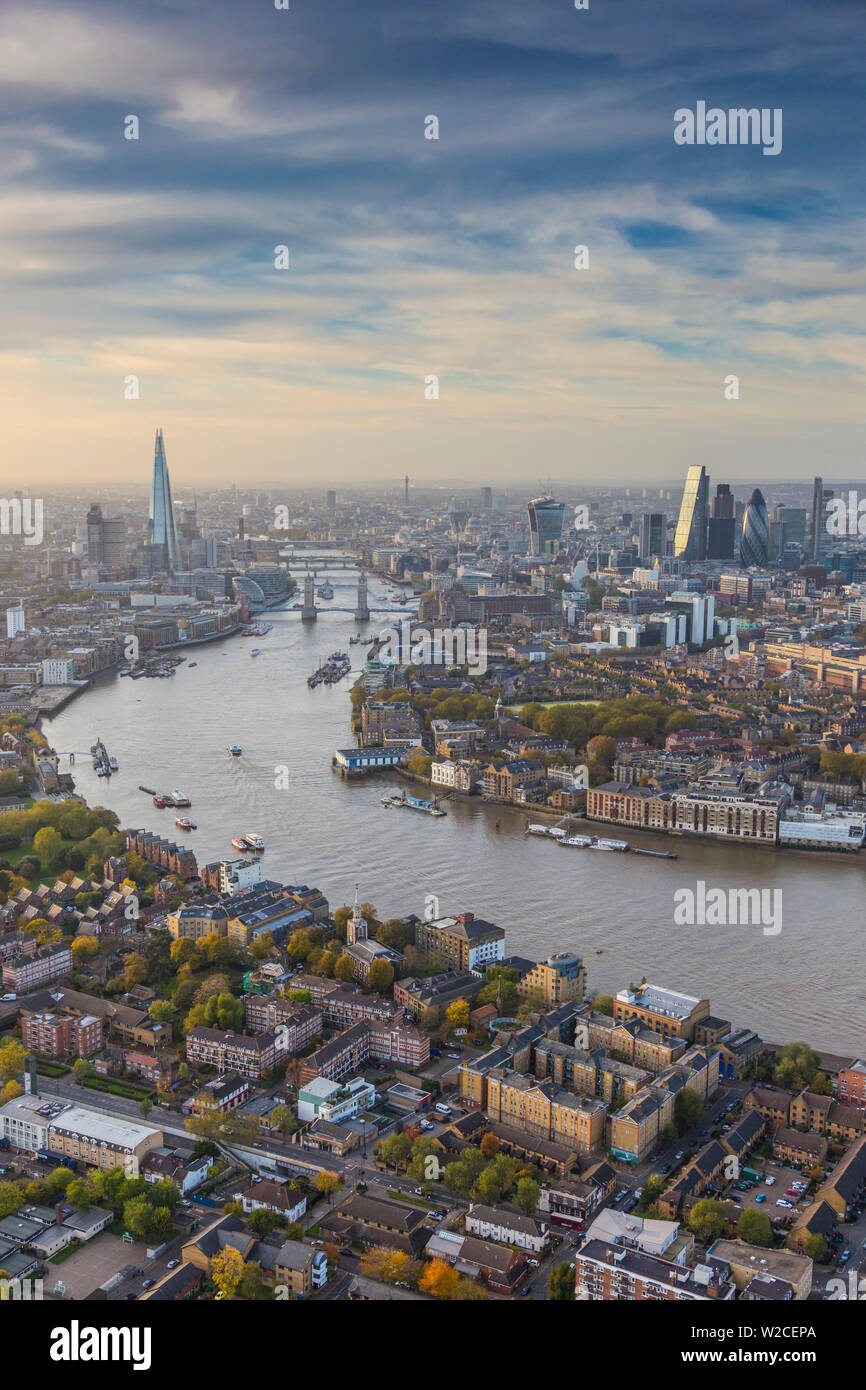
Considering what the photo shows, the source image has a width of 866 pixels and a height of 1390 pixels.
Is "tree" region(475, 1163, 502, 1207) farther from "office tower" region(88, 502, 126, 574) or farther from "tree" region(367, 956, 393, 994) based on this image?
"office tower" region(88, 502, 126, 574)

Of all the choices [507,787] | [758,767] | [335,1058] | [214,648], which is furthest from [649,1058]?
[214,648]

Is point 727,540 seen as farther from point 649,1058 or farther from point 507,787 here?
point 649,1058

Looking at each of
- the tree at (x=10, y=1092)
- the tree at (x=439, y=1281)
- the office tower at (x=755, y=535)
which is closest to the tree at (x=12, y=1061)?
the tree at (x=10, y=1092)

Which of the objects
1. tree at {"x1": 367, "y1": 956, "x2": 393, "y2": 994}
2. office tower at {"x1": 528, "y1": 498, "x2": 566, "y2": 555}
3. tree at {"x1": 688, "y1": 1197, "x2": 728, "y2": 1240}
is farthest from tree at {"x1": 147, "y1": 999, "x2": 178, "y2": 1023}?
office tower at {"x1": 528, "y1": 498, "x2": 566, "y2": 555}

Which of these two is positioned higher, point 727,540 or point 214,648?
point 727,540

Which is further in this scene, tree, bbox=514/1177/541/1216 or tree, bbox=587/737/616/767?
tree, bbox=587/737/616/767

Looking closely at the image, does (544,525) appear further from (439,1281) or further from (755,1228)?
(439,1281)
